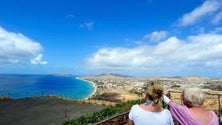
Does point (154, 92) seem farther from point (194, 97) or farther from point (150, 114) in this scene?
point (194, 97)

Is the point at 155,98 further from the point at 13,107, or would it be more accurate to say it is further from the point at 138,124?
→ the point at 13,107

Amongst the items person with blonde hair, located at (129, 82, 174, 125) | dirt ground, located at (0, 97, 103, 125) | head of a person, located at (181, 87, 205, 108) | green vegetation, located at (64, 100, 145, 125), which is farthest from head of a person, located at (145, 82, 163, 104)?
dirt ground, located at (0, 97, 103, 125)

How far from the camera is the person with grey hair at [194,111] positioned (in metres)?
3.46

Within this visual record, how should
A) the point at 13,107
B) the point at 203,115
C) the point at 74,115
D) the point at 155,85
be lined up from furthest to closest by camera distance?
the point at 13,107 → the point at 74,115 → the point at 155,85 → the point at 203,115

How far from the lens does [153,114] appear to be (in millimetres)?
3922

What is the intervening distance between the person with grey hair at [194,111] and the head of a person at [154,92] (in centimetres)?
30

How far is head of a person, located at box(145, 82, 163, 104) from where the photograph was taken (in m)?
3.73

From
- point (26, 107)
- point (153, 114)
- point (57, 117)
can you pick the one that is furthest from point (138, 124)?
point (26, 107)

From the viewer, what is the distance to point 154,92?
3.75 m

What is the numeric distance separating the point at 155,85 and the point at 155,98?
22 cm

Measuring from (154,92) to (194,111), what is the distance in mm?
616

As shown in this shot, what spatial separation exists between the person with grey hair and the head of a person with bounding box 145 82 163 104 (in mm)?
299

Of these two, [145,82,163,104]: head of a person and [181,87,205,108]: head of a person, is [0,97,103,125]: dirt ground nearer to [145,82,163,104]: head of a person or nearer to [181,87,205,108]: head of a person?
[145,82,163,104]: head of a person

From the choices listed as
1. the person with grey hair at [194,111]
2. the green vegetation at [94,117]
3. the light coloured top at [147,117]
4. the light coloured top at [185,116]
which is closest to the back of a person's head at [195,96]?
the person with grey hair at [194,111]
